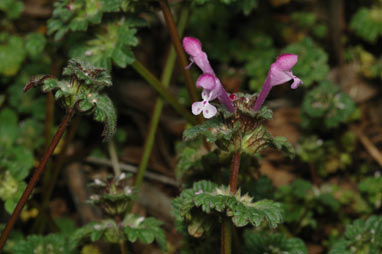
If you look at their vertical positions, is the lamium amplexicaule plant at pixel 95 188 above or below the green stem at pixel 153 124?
below

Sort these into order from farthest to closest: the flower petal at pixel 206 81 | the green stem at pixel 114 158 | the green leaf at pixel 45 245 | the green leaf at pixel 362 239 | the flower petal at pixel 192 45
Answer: the green stem at pixel 114 158 → the green leaf at pixel 45 245 → the green leaf at pixel 362 239 → the flower petal at pixel 192 45 → the flower petal at pixel 206 81

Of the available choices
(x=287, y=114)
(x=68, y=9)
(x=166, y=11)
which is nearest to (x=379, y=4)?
(x=287, y=114)

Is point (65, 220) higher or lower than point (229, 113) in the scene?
A: lower

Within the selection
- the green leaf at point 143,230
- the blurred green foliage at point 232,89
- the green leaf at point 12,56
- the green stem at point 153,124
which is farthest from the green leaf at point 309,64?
the green leaf at point 12,56

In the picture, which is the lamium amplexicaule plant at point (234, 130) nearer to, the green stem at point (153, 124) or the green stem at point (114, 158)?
the green stem at point (153, 124)

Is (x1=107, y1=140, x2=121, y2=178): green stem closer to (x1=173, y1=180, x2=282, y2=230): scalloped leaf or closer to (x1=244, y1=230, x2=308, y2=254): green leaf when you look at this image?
(x1=244, y1=230, x2=308, y2=254): green leaf

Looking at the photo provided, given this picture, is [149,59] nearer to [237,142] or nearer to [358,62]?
[358,62]
